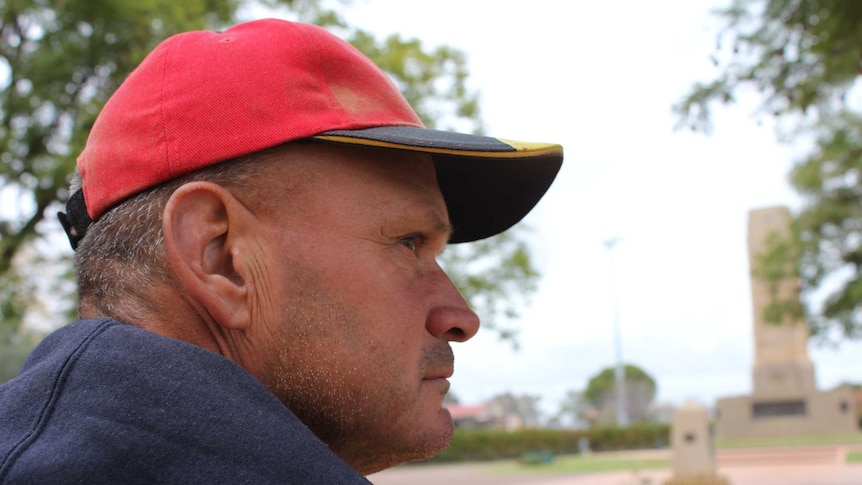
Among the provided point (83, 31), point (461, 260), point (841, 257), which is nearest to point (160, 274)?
point (83, 31)

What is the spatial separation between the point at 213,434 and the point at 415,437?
0.39 m

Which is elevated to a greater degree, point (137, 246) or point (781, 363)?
point (781, 363)

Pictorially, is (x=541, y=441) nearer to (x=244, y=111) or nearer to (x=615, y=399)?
(x=615, y=399)

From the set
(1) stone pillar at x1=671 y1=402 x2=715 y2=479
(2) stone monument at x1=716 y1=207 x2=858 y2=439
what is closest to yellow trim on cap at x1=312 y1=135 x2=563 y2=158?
(1) stone pillar at x1=671 y1=402 x2=715 y2=479

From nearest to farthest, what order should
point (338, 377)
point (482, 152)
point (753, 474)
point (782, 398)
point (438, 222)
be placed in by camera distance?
point (338, 377)
point (482, 152)
point (438, 222)
point (753, 474)
point (782, 398)

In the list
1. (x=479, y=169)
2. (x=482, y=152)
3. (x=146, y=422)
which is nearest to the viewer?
(x=146, y=422)

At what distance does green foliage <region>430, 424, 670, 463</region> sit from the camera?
3903 cm

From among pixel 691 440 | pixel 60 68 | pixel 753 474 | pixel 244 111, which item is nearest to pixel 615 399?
pixel 753 474

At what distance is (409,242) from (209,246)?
1.10 ft

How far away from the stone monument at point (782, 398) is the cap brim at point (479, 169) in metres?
39.6

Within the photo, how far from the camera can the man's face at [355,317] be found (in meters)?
1.19

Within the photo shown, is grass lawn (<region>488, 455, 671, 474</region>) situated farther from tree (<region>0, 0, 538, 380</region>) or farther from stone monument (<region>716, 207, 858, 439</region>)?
tree (<region>0, 0, 538, 380</region>)

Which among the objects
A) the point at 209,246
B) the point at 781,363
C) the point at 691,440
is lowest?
the point at 691,440

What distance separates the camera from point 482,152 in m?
1.31
